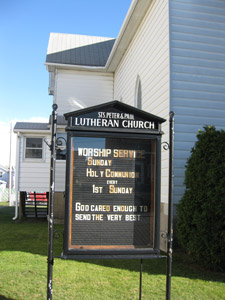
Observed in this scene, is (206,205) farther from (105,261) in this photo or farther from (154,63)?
(154,63)

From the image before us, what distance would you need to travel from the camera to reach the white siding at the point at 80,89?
1619 cm

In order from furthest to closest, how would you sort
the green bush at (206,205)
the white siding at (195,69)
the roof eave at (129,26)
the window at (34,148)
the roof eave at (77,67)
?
the roof eave at (77,67) → the window at (34,148) → the roof eave at (129,26) → the white siding at (195,69) → the green bush at (206,205)

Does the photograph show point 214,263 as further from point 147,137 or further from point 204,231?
point 147,137

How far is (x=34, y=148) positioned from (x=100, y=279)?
10042 millimetres

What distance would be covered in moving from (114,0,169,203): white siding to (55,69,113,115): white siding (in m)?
4.04

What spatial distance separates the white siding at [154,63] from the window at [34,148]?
4.90 metres

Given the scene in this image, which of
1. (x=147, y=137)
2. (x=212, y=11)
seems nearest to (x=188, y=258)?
(x=147, y=137)

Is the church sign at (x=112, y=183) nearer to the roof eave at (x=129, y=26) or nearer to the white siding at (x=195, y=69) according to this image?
the white siding at (x=195, y=69)

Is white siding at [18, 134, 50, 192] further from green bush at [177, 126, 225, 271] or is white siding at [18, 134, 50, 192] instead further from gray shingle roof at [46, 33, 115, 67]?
green bush at [177, 126, 225, 271]

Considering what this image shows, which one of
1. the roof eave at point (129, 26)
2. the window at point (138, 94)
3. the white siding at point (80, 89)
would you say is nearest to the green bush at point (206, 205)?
the window at point (138, 94)

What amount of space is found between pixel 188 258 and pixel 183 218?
1.03 metres

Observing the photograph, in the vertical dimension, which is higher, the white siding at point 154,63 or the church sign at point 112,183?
the white siding at point 154,63

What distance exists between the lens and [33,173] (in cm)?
1443

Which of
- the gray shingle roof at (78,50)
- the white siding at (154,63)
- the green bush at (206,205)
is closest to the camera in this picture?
the green bush at (206,205)
